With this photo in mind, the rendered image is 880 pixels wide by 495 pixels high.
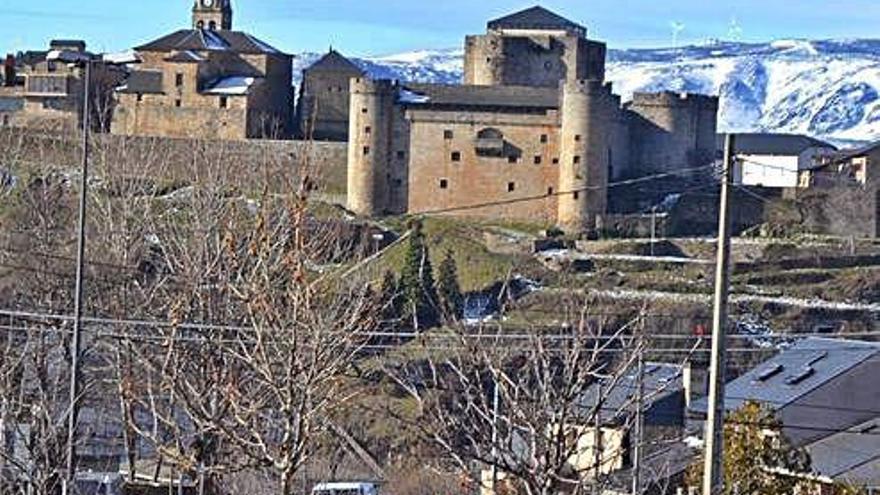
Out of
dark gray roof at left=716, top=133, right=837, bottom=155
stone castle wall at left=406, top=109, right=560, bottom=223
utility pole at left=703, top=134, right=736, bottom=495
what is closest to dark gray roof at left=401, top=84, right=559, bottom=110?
stone castle wall at left=406, top=109, right=560, bottom=223

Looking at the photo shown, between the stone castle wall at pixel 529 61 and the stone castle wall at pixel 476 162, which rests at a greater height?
the stone castle wall at pixel 529 61

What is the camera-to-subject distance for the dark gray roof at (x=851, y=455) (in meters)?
22.6

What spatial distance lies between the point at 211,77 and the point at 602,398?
2039 inches

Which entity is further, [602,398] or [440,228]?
[440,228]

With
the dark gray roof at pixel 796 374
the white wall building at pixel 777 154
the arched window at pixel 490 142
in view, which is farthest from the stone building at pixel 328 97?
the dark gray roof at pixel 796 374

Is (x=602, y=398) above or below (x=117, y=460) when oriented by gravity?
above

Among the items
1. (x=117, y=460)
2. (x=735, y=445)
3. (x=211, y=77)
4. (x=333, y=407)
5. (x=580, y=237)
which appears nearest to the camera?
(x=333, y=407)

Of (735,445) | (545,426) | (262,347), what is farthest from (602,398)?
(735,445)

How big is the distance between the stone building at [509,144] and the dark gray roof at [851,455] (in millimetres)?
32584

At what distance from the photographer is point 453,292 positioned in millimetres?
50688

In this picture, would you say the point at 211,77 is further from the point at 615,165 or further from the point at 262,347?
the point at 262,347

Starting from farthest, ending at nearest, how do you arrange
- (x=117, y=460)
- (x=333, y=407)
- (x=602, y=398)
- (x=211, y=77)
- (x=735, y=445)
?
(x=211, y=77), (x=117, y=460), (x=735, y=445), (x=333, y=407), (x=602, y=398)

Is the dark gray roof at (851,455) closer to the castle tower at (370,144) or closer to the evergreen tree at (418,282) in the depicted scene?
the evergreen tree at (418,282)

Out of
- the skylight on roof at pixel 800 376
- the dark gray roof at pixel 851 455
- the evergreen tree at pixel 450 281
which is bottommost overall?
the evergreen tree at pixel 450 281
